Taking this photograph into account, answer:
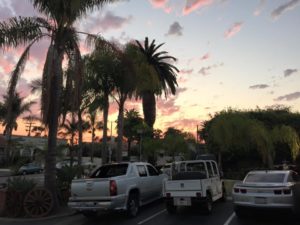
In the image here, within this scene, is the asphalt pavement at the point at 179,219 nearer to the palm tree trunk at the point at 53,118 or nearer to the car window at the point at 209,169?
the car window at the point at 209,169

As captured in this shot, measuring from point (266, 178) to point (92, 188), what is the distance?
214 inches

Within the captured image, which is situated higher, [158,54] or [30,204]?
[158,54]

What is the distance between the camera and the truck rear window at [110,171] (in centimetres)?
1441

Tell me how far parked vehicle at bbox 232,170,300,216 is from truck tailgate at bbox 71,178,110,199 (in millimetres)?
4012

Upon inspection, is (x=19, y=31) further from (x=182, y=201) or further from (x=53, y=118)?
(x=182, y=201)

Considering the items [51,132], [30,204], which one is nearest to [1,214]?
[30,204]

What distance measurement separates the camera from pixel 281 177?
41.0 feet

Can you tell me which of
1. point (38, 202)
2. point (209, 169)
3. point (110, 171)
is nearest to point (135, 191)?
point (110, 171)

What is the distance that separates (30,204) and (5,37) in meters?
6.30

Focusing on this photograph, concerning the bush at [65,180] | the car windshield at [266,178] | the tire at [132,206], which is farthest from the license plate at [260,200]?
the bush at [65,180]

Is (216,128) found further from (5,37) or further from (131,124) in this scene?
(131,124)

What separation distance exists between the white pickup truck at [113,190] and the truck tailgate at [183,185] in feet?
3.59

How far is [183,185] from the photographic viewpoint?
13.5m

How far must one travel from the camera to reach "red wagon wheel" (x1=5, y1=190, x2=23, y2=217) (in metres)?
13.9
